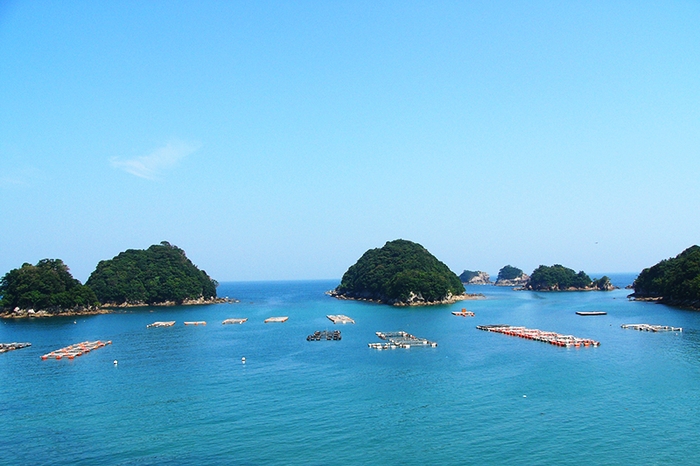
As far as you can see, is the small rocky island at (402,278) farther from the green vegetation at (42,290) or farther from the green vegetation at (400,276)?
the green vegetation at (42,290)

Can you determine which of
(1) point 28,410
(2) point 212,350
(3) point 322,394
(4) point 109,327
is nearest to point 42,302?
(4) point 109,327

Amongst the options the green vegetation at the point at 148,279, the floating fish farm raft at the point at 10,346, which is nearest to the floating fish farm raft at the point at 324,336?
the floating fish farm raft at the point at 10,346

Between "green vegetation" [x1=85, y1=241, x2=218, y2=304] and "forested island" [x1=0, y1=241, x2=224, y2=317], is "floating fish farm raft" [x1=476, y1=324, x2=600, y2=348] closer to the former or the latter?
"forested island" [x1=0, y1=241, x2=224, y2=317]

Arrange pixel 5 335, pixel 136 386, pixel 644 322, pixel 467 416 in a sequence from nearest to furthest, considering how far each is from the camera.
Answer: pixel 467 416
pixel 136 386
pixel 5 335
pixel 644 322

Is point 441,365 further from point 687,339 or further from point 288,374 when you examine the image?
point 687,339

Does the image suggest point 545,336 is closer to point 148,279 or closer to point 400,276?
point 400,276

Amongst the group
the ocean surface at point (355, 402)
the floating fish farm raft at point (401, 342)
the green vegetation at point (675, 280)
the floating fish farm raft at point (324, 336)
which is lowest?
the ocean surface at point (355, 402)

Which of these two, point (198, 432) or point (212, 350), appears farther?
point (212, 350)

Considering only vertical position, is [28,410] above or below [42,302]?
below
